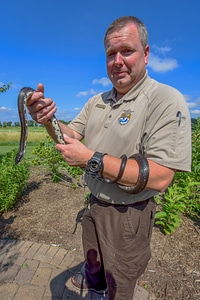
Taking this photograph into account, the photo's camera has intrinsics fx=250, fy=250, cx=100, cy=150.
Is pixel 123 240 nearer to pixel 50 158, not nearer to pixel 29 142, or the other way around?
pixel 50 158

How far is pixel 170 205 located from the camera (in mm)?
4406

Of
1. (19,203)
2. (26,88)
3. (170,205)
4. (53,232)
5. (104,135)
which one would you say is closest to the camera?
(26,88)

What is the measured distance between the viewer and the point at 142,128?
6.64 feet

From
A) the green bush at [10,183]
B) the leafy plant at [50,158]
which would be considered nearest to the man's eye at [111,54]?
the green bush at [10,183]

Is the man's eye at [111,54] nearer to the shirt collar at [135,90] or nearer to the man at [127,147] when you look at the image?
the man at [127,147]

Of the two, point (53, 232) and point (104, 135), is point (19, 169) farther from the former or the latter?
point (104, 135)

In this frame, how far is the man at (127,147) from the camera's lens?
72.3 inches

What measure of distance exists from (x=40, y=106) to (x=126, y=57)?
2.76 ft

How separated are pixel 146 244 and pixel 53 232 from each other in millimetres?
2919

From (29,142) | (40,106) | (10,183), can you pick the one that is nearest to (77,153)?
(40,106)

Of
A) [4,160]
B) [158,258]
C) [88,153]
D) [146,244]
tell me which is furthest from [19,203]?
[88,153]

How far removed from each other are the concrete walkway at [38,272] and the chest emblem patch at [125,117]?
2.51 m

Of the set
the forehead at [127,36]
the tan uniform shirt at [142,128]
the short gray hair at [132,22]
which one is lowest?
the tan uniform shirt at [142,128]

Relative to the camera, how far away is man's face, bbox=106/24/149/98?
2088mm
